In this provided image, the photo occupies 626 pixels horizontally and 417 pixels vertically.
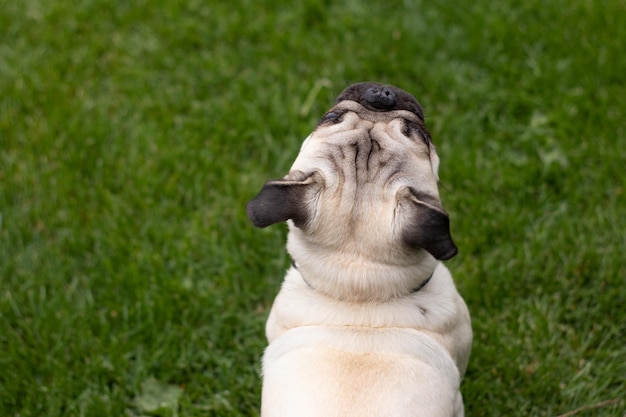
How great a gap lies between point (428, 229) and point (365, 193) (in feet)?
1.29

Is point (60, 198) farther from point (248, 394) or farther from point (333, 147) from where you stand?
point (333, 147)

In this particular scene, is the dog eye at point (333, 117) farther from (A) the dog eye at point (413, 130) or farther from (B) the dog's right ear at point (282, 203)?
(B) the dog's right ear at point (282, 203)

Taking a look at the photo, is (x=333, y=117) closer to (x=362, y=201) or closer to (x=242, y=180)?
(x=362, y=201)

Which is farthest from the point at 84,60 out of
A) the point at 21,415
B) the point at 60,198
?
the point at 21,415

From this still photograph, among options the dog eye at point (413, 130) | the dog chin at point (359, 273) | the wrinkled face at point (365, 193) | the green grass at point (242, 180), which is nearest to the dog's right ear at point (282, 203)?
the wrinkled face at point (365, 193)

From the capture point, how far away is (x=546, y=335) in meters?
4.47

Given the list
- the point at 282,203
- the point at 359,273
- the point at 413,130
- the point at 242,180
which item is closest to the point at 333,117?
the point at 413,130

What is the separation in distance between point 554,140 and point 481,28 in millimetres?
1241

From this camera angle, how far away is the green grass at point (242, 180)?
4449mm

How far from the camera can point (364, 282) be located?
10.8 ft

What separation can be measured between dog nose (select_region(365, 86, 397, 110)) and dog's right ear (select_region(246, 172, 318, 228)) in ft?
1.99

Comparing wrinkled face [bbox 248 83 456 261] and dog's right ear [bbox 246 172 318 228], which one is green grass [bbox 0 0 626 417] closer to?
wrinkled face [bbox 248 83 456 261]

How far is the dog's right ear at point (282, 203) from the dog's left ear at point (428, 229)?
435 millimetres

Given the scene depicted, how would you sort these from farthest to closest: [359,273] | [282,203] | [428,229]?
[359,273] → [282,203] → [428,229]
